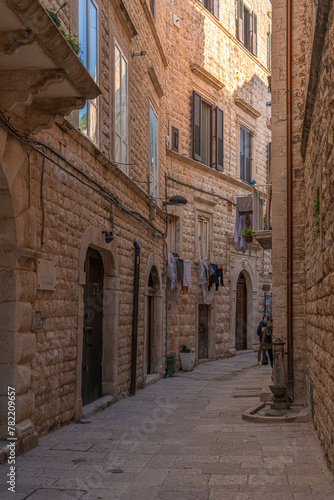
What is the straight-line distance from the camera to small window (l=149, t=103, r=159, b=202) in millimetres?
14154

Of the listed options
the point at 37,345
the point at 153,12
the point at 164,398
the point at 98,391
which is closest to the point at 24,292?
the point at 37,345

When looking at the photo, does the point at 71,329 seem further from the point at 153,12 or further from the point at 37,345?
the point at 153,12

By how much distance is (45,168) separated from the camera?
7.04 metres

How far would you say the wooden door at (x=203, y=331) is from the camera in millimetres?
18984

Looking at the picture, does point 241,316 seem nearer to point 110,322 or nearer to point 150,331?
point 150,331

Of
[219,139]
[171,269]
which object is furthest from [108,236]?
[219,139]

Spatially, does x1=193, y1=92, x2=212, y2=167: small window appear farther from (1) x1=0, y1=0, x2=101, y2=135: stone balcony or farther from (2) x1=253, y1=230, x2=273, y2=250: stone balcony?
(1) x1=0, y1=0, x2=101, y2=135: stone balcony

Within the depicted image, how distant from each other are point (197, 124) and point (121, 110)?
823 centimetres

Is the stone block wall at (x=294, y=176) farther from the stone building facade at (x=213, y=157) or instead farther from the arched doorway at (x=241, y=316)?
the arched doorway at (x=241, y=316)

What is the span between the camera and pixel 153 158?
Answer: 14586mm

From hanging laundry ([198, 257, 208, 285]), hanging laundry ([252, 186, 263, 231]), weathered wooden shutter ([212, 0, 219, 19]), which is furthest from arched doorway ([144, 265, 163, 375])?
weathered wooden shutter ([212, 0, 219, 19])

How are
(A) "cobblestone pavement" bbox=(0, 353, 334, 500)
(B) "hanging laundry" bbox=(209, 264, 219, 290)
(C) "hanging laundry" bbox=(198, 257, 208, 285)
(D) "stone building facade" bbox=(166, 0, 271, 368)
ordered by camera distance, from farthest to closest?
(B) "hanging laundry" bbox=(209, 264, 219, 290)
(C) "hanging laundry" bbox=(198, 257, 208, 285)
(D) "stone building facade" bbox=(166, 0, 271, 368)
(A) "cobblestone pavement" bbox=(0, 353, 334, 500)

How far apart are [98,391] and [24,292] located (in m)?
4.17

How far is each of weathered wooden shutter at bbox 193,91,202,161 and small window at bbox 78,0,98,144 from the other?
949 cm
